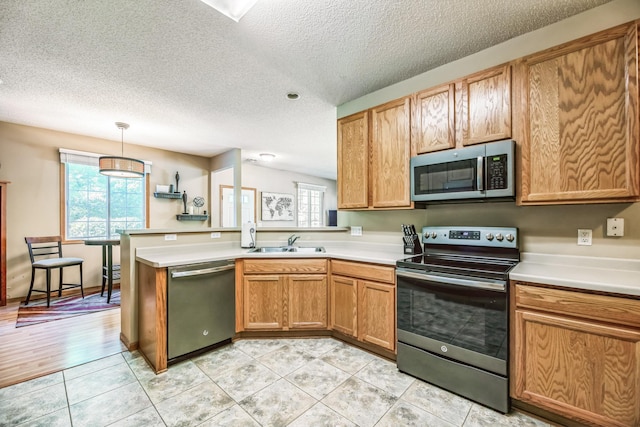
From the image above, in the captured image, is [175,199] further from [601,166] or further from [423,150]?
[601,166]

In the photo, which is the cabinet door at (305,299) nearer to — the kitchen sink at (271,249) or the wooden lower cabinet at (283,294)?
the wooden lower cabinet at (283,294)

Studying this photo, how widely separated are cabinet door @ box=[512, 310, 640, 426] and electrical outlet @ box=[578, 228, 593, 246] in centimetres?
67

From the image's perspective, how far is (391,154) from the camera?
2562 mm

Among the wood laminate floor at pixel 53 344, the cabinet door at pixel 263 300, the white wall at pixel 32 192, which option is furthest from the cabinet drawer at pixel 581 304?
the white wall at pixel 32 192

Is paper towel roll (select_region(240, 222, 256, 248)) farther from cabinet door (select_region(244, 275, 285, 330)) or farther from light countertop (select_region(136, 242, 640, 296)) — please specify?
cabinet door (select_region(244, 275, 285, 330))

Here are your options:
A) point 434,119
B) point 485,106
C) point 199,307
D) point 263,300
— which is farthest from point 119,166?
point 485,106

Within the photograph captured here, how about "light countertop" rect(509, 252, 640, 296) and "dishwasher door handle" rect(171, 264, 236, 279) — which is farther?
"dishwasher door handle" rect(171, 264, 236, 279)

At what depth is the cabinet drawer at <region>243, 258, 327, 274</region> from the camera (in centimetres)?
265

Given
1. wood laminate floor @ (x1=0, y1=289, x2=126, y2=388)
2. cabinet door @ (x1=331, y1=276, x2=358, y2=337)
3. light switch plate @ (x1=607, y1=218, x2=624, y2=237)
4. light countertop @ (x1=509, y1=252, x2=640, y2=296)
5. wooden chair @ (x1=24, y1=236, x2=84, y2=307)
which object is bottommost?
wood laminate floor @ (x1=0, y1=289, x2=126, y2=388)

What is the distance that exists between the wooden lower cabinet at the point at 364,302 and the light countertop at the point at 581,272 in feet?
2.99

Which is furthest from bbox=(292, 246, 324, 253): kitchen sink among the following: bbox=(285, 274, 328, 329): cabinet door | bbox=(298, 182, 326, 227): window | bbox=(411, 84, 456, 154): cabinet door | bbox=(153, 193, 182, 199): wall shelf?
bbox=(298, 182, 326, 227): window

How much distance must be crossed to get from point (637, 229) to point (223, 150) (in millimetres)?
5604

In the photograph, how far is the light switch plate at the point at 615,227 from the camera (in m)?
1.75

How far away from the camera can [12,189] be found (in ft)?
12.8
